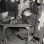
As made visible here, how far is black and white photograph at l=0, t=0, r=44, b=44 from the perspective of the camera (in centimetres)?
251

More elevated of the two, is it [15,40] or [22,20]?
[22,20]

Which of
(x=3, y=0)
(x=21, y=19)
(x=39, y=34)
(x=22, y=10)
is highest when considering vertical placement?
(x=3, y=0)

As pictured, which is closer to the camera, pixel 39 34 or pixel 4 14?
pixel 39 34

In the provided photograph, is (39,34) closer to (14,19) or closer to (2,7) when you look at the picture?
(14,19)

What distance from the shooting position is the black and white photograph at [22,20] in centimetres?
251

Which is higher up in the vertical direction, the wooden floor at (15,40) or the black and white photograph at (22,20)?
the black and white photograph at (22,20)

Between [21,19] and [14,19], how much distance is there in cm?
17

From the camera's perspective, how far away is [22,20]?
2678mm

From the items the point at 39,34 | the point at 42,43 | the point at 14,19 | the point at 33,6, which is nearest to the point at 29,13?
the point at 33,6

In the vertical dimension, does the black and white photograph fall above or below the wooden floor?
above

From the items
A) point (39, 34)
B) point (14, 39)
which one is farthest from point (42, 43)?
point (14, 39)

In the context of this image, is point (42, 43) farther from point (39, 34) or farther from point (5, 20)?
point (5, 20)

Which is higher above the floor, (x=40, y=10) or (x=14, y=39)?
(x=40, y=10)

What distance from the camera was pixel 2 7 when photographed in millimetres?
2770
